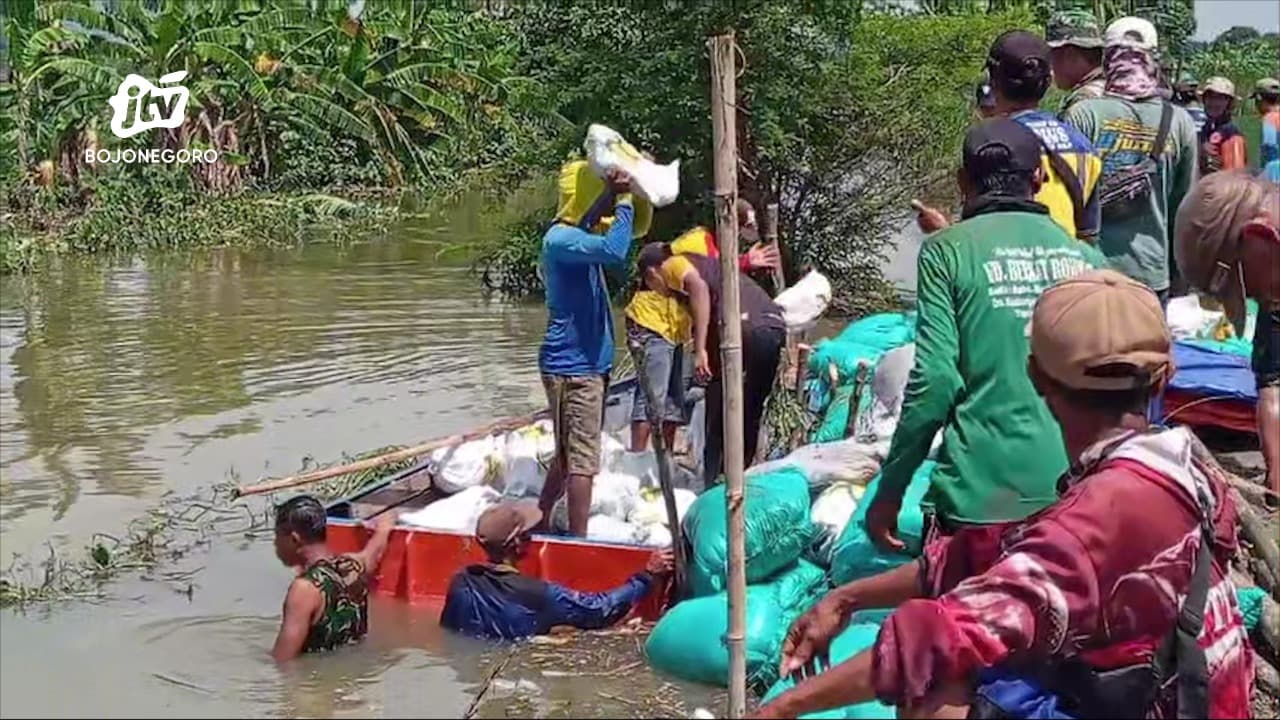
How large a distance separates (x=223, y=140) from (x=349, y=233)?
373 centimetres

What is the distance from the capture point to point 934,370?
349 centimetres

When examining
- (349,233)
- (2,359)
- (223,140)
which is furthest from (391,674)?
(223,140)

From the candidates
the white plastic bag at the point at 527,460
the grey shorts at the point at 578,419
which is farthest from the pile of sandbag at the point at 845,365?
the white plastic bag at the point at 527,460

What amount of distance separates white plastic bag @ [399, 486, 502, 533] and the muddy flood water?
0.46 metres

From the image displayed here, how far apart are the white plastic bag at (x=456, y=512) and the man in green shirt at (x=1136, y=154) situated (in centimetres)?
268

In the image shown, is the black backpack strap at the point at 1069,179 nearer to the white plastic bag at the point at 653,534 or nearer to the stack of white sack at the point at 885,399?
the stack of white sack at the point at 885,399

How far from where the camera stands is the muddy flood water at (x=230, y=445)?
524 centimetres

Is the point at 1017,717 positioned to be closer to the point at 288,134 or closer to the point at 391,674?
the point at 391,674

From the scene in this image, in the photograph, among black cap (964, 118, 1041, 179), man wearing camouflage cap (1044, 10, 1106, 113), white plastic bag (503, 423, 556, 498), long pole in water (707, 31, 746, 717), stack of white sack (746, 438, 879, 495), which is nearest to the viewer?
black cap (964, 118, 1041, 179)

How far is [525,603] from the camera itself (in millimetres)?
5773

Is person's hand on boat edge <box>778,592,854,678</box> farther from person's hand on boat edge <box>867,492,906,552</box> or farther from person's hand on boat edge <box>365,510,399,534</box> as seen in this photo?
person's hand on boat edge <box>365,510,399,534</box>

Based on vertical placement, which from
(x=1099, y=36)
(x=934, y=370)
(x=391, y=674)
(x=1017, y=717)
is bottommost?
(x=391, y=674)

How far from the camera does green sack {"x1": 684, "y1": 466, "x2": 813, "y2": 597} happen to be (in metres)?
5.28

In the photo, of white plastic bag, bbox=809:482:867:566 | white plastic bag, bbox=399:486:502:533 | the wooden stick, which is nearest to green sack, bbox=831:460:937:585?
white plastic bag, bbox=809:482:867:566
